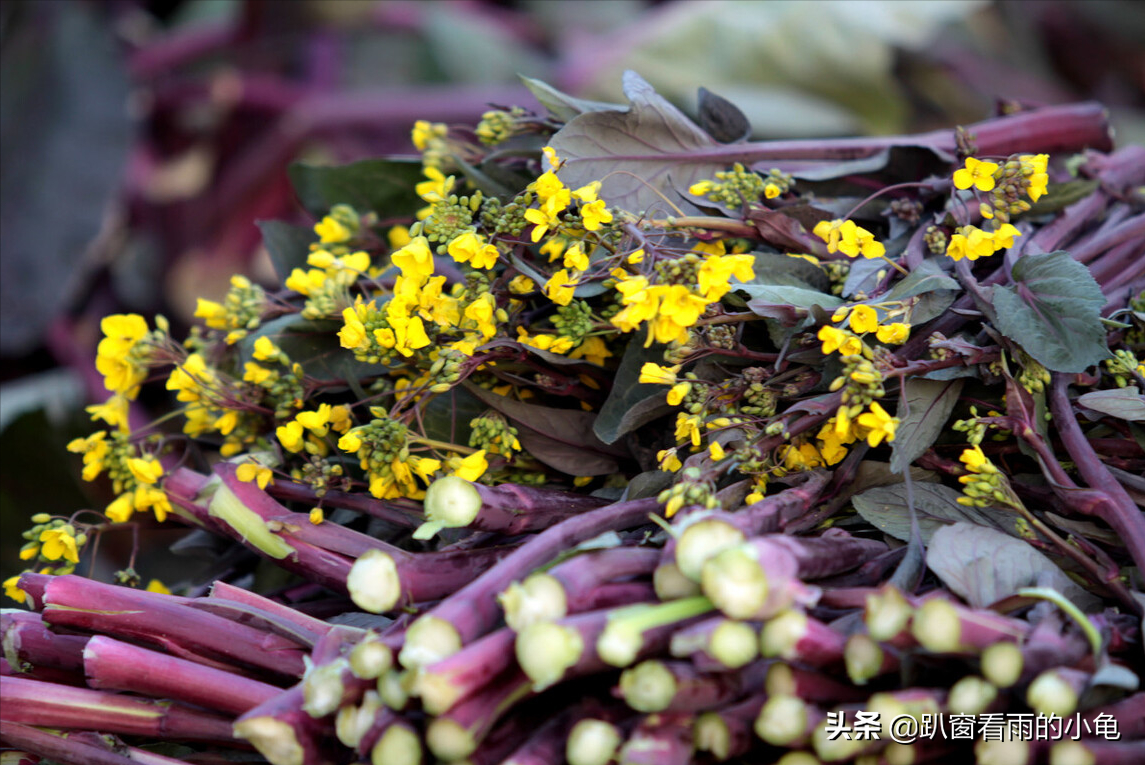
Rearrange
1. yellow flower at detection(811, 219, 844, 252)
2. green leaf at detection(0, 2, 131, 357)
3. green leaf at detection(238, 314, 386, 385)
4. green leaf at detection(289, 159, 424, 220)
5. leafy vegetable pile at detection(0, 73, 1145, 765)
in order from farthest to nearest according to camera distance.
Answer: green leaf at detection(0, 2, 131, 357) < green leaf at detection(289, 159, 424, 220) < green leaf at detection(238, 314, 386, 385) < yellow flower at detection(811, 219, 844, 252) < leafy vegetable pile at detection(0, 73, 1145, 765)

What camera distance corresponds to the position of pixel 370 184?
0.64m

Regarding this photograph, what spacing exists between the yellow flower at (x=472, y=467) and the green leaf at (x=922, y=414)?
0.21 m

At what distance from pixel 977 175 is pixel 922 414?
124 millimetres

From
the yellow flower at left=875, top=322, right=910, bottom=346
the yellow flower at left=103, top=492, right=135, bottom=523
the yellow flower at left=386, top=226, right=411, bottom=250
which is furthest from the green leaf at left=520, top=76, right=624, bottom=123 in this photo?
the yellow flower at left=103, top=492, right=135, bottom=523

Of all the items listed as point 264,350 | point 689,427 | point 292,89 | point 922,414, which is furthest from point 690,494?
point 292,89

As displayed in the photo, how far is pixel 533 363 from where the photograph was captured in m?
0.46

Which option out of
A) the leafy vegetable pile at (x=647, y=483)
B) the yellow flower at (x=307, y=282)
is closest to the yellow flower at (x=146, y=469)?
the leafy vegetable pile at (x=647, y=483)

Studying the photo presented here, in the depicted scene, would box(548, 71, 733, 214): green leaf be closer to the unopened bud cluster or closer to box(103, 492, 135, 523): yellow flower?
the unopened bud cluster

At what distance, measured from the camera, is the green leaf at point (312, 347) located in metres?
0.52

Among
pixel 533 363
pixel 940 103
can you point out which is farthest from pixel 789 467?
pixel 940 103

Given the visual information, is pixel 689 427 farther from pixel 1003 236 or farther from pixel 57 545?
pixel 57 545

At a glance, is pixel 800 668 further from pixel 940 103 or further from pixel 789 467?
pixel 940 103

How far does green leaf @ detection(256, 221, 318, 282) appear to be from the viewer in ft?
1.97

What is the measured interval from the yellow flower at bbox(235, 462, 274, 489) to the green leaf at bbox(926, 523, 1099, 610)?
0.34 meters
